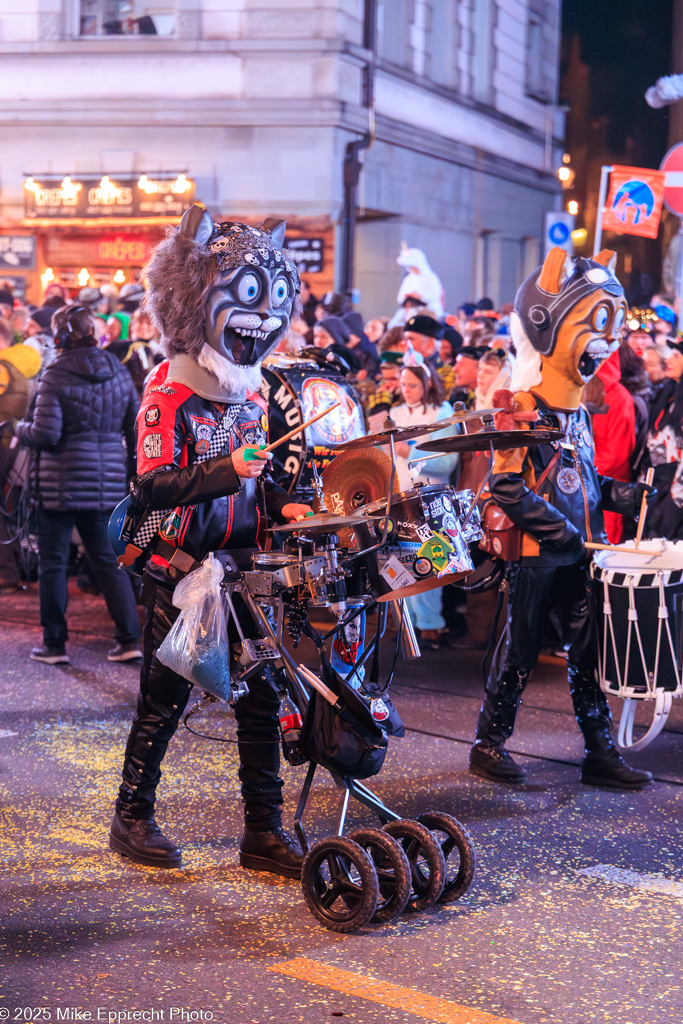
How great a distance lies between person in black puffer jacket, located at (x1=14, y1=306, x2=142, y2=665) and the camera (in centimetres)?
737

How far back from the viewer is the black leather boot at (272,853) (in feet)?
14.5

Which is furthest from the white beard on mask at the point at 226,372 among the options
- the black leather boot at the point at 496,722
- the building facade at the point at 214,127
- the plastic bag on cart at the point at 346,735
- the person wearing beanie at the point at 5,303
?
the building facade at the point at 214,127

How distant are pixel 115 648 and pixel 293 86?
12.5m

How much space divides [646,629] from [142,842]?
2177mm

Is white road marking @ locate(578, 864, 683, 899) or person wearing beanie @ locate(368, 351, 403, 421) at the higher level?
person wearing beanie @ locate(368, 351, 403, 421)

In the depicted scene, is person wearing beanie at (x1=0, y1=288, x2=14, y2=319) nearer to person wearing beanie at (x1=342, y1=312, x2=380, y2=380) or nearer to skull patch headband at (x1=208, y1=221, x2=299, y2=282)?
person wearing beanie at (x1=342, y1=312, x2=380, y2=380)

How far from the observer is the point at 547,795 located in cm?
534

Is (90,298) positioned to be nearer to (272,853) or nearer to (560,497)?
(560,497)

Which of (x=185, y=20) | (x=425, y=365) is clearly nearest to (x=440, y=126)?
(x=185, y=20)

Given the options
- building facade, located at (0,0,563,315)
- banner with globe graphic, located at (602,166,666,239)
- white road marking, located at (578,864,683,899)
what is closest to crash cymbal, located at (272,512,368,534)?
white road marking, located at (578,864,683,899)

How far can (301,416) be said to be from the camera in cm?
725

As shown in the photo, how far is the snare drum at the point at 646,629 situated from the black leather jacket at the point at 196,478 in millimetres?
1568

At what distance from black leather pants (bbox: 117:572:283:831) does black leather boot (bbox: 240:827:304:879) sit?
0.12ft

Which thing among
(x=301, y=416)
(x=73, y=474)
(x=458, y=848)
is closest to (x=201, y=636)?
(x=458, y=848)
